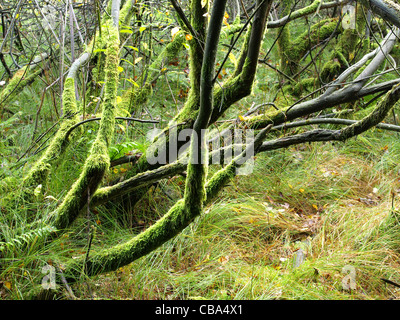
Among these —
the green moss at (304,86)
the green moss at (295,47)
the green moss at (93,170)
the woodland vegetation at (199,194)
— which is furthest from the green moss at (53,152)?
the green moss at (295,47)

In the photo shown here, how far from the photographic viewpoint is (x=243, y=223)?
338cm

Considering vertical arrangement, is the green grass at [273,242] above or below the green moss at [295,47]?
below

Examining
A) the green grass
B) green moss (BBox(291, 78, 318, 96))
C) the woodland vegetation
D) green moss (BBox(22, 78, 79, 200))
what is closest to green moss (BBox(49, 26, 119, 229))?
the woodland vegetation

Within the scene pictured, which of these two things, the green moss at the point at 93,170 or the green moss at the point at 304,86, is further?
the green moss at the point at 304,86

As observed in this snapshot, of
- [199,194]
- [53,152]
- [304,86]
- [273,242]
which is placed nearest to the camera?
[199,194]

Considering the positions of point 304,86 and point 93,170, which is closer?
point 93,170

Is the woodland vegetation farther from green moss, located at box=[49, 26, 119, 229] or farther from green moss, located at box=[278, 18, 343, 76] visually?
green moss, located at box=[278, 18, 343, 76]

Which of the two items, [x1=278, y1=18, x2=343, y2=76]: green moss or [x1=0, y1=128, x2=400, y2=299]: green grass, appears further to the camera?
[x1=278, y1=18, x2=343, y2=76]: green moss

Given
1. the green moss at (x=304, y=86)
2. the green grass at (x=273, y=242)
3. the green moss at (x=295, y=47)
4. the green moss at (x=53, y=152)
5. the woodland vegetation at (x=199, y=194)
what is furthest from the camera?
the green moss at (x=295, y=47)

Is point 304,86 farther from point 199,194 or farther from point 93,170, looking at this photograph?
point 93,170

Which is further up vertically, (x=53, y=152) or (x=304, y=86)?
(x=304, y=86)

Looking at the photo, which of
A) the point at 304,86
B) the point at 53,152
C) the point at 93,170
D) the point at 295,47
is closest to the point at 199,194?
the point at 93,170

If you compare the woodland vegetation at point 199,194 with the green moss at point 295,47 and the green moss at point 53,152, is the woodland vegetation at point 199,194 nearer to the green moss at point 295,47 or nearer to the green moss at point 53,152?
the green moss at point 53,152

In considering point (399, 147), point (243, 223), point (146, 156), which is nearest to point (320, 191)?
point (243, 223)
